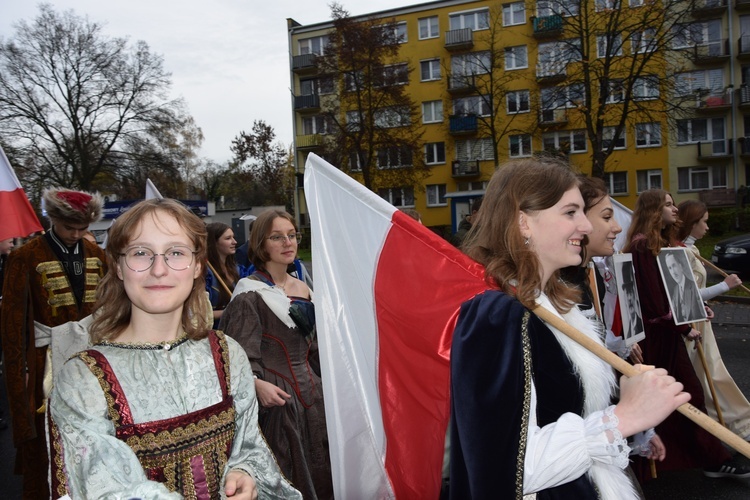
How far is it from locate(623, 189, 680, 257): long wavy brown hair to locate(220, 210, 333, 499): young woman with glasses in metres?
2.77

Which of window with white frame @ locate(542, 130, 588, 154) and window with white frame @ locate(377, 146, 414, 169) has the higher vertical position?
window with white frame @ locate(542, 130, 588, 154)

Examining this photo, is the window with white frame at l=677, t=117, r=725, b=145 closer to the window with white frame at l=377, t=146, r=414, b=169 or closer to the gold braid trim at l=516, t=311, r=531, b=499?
the window with white frame at l=377, t=146, r=414, b=169

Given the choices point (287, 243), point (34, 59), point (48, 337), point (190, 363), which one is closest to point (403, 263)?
point (190, 363)

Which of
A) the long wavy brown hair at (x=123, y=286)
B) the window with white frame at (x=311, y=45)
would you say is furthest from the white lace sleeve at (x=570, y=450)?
the window with white frame at (x=311, y=45)

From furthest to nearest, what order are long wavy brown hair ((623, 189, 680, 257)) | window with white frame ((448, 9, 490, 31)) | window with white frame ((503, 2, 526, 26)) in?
window with white frame ((448, 9, 490, 31)) → window with white frame ((503, 2, 526, 26)) → long wavy brown hair ((623, 189, 680, 257))

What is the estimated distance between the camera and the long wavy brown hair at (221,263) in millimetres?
5727

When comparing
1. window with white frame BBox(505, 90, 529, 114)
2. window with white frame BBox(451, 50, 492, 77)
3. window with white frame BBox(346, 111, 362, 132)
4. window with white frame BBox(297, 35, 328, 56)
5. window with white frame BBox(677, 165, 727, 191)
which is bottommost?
window with white frame BBox(677, 165, 727, 191)

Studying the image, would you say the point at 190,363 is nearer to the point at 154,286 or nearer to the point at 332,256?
the point at 154,286

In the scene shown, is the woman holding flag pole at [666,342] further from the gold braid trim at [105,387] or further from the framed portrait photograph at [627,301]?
the gold braid trim at [105,387]

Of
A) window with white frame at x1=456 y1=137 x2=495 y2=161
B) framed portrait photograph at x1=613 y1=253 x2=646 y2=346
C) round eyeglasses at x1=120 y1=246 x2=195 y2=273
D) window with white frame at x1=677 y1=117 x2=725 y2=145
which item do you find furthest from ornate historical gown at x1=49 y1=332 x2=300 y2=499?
window with white frame at x1=677 y1=117 x2=725 y2=145

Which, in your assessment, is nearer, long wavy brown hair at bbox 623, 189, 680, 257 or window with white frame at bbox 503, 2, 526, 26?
long wavy brown hair at bbox 623, 189, 680, 257

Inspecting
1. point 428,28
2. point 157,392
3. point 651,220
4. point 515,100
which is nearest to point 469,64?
point 515,100

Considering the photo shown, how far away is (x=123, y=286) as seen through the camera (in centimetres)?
209

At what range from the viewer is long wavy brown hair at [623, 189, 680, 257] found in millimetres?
4727
